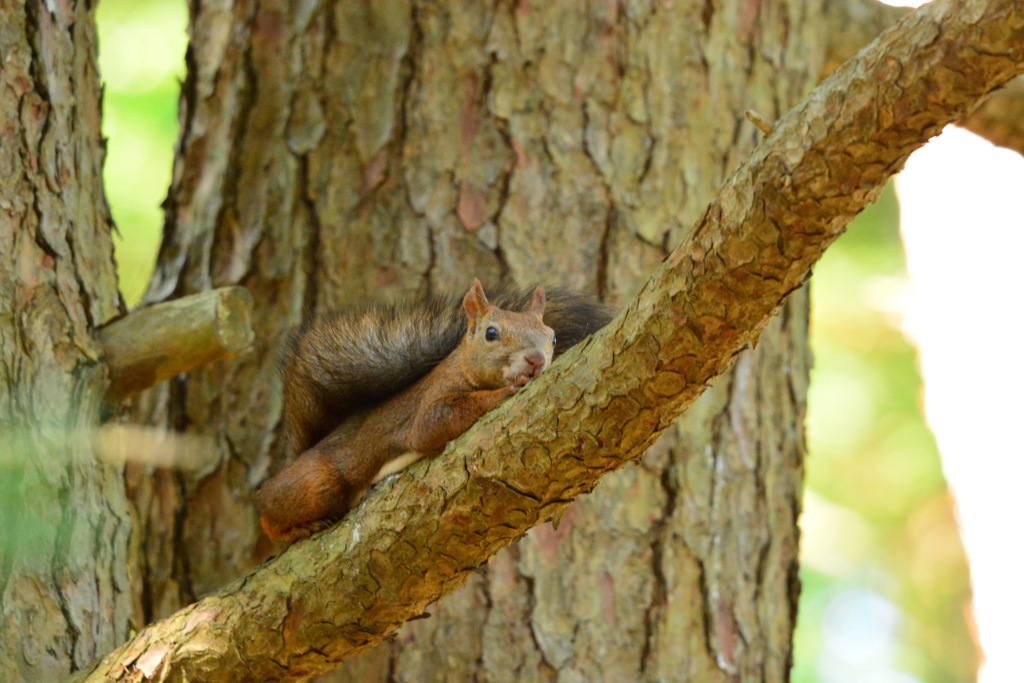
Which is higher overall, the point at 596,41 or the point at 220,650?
the point at 596,41

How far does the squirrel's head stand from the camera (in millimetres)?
2420

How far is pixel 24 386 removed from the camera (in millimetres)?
2438

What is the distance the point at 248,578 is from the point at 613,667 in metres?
1.05

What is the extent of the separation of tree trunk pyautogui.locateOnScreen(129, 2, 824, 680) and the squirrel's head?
0.53 meters

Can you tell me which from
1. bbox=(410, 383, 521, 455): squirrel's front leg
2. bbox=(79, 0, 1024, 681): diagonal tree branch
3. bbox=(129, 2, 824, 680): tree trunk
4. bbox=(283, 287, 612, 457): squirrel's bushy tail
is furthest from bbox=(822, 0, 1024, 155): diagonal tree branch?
bbox=(79, 0, 1024, 681): diagonal tree branch

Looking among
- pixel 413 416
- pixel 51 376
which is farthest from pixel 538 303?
pixel 51 376

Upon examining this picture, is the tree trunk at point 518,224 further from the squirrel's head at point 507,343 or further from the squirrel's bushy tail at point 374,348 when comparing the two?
the squirrel's head at point 507,343

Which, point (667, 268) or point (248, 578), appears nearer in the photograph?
point (667, 268)

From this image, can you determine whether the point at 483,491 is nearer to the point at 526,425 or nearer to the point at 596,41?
the point at 526,425

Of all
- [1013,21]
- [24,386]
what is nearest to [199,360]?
[24,386]

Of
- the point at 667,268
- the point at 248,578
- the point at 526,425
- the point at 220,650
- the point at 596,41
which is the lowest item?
the point at 220,650

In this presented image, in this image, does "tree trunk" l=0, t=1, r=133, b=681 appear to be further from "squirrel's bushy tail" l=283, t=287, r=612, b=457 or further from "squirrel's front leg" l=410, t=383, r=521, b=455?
"squirrel's front leg" l=410, t=383, r=521, b=455

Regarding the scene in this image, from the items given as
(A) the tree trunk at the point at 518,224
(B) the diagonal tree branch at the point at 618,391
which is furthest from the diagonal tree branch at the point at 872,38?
(B) the diagonal tree branch at the point at 618,391

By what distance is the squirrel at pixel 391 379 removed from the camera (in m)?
2.44
